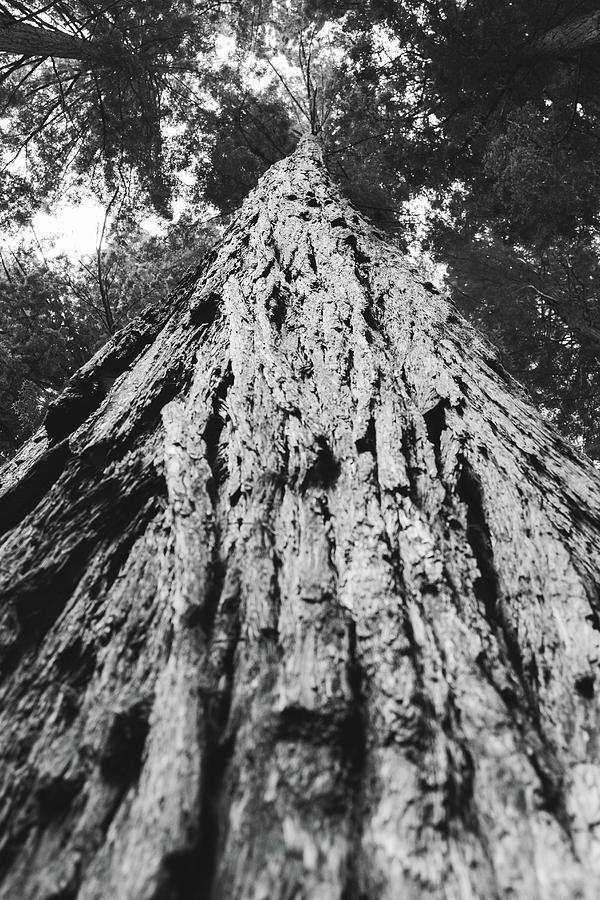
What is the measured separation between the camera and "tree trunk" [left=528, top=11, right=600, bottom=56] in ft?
18.6

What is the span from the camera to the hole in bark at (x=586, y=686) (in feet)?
2.54

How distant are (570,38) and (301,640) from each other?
26.1 feet

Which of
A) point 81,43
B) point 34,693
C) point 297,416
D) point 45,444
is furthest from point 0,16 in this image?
point 34,693

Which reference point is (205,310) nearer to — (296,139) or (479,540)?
(479,540)

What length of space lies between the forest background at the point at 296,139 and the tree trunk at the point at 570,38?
0.02 metres

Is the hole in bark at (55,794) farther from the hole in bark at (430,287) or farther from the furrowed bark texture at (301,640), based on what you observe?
the hole in bark at (430,287)

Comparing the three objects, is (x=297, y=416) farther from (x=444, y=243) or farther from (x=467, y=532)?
(x=444, y=243)

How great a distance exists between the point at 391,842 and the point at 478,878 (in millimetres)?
97

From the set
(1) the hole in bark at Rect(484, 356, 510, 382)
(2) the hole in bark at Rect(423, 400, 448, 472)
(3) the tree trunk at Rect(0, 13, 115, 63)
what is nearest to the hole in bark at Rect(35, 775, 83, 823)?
(2) the hole in bark at Rect(423, 400, 448, 472)

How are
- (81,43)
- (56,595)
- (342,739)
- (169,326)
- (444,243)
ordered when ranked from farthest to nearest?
(444,243), (81,43), (169,326), (56,595), (342,739)

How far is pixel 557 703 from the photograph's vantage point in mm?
768

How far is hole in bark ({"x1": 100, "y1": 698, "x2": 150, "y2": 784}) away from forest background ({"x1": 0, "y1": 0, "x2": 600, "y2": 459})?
5.48 meters

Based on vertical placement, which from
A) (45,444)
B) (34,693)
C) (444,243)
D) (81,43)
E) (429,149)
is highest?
(81,43)

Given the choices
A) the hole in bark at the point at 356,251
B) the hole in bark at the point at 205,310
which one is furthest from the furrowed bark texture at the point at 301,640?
the hole in bark at the point at 356,251
